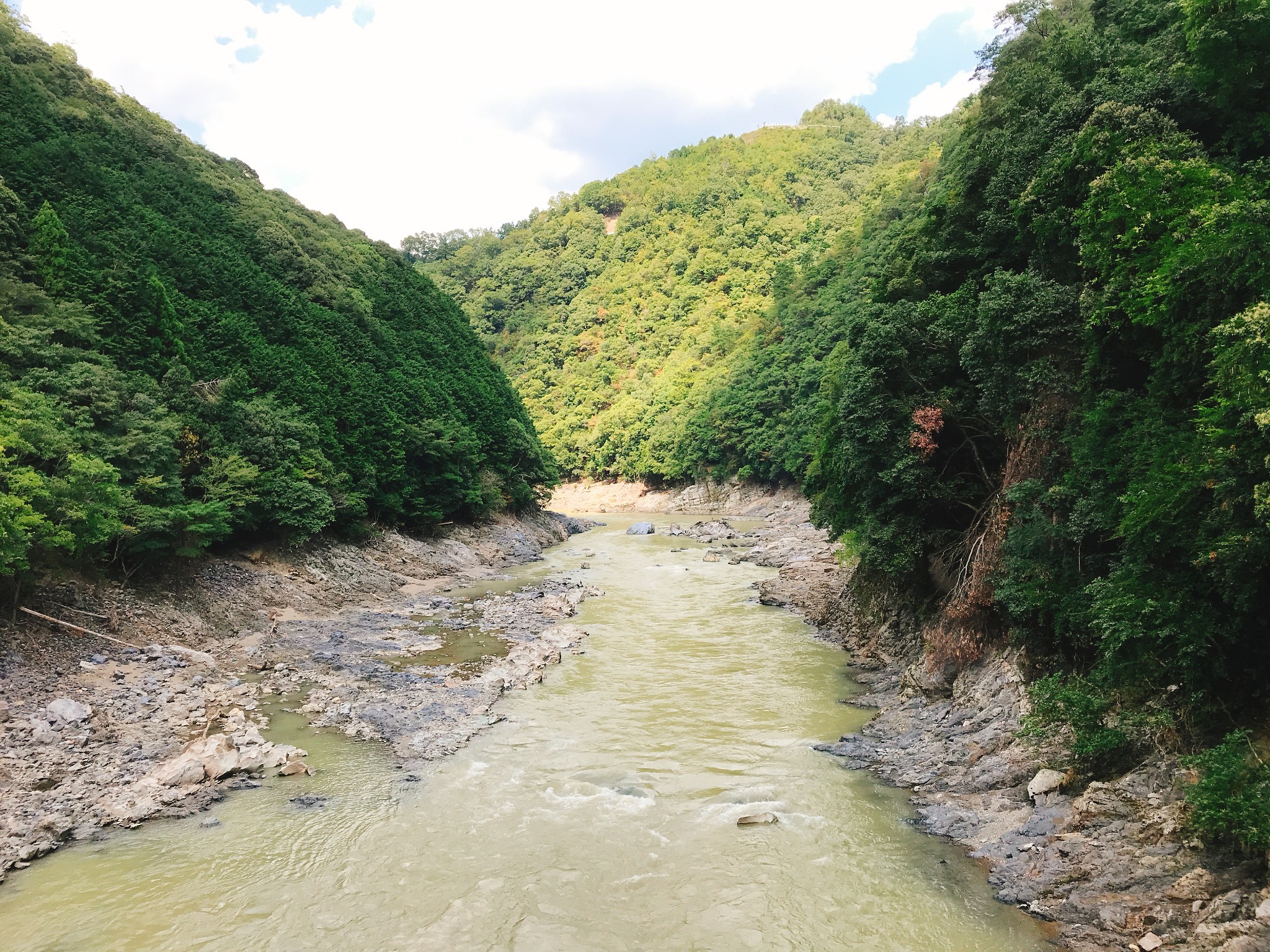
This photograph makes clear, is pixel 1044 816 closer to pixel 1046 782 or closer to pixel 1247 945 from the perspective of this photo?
pixel 1046 782

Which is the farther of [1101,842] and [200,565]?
[200,565]

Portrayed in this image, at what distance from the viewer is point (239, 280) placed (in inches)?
1342

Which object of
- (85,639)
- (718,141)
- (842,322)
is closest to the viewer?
(85,639)

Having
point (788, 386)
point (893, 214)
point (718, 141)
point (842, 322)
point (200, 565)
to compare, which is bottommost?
point (200, 565)

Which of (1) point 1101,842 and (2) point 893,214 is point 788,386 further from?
(1) point 1101,842

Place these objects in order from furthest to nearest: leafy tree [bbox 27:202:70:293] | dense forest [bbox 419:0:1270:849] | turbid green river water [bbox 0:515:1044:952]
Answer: leafy tree [bbox 27:202:70:293] → turbid green river water [bbox 0:515:1044:952] → dense forest [bbox 419:0:1270:849]

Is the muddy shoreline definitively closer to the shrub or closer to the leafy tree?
the shrub

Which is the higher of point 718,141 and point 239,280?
point 718,141

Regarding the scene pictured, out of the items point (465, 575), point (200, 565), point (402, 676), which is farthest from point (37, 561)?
point (465, 575)

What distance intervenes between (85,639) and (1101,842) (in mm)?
21550

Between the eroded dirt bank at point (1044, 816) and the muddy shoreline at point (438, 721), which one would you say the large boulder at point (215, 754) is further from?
the eroded dirt bank at point (1044, 816)

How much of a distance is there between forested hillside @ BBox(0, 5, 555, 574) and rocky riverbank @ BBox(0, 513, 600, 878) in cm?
197

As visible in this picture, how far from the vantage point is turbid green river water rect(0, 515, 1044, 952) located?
8977mm

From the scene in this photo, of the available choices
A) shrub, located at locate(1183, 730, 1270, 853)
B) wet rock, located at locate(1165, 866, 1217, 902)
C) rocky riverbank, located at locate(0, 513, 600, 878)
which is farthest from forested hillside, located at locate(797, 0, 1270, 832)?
rocky riverbank, located at locate(0, 513, 600, 878)
